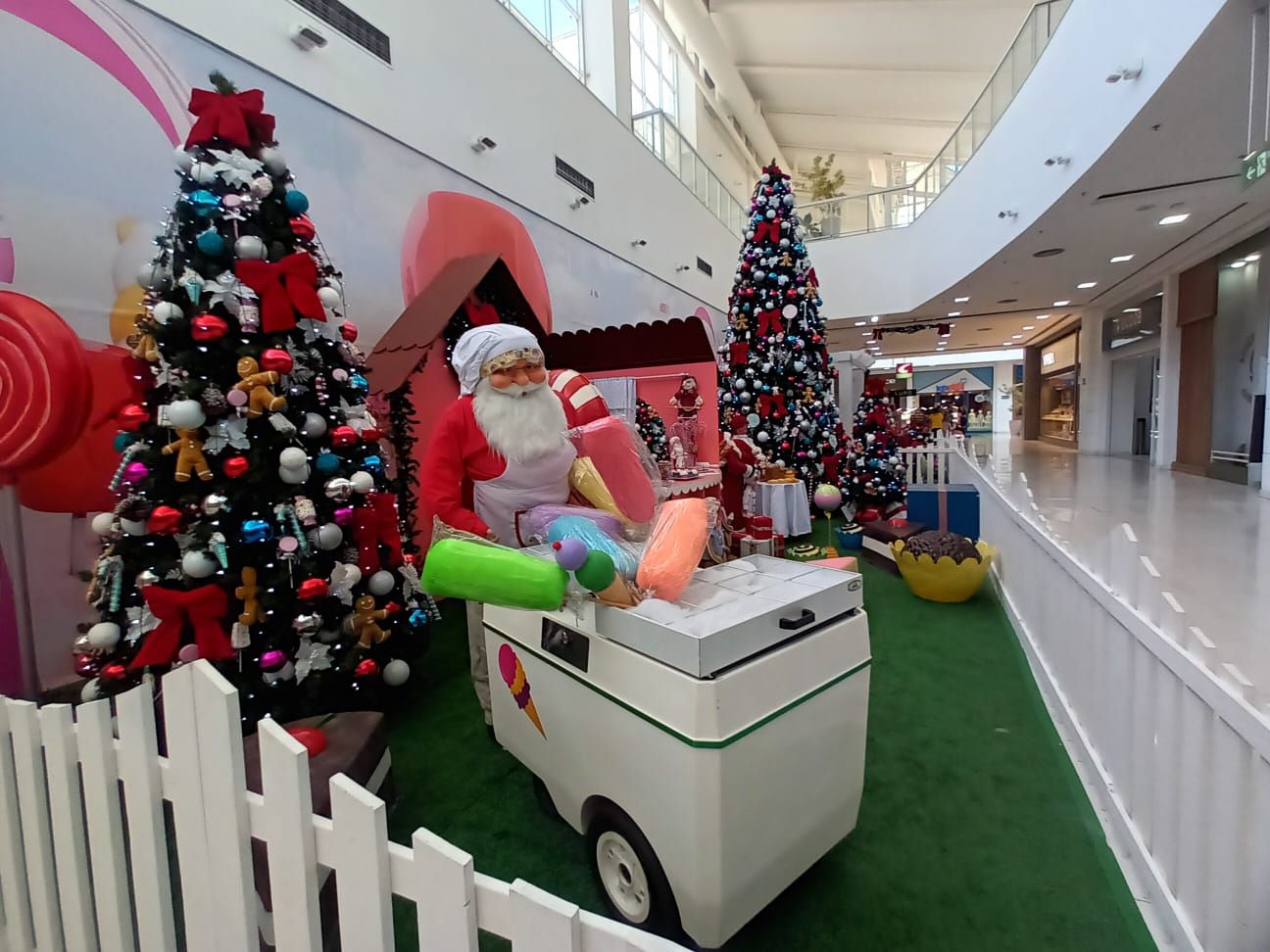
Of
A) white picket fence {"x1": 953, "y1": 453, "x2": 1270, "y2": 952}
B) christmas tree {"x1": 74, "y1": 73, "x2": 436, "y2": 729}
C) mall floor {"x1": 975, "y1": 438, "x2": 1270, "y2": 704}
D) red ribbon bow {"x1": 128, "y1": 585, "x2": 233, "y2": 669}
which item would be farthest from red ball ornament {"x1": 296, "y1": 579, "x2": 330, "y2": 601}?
mall floor {"x1": 975, "y1": 438, "x2": 1270, "y2": 704}

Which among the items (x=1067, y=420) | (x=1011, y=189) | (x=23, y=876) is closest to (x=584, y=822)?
(x=23, y=876)

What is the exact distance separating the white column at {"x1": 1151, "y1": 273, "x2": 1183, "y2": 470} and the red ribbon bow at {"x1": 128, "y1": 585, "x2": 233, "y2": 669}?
13.0 meters

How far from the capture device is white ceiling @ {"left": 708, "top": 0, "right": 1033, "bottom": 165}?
10703 millimetres

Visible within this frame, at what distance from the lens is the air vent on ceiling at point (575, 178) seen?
6.17 meters

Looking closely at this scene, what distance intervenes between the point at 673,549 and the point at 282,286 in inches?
74.0

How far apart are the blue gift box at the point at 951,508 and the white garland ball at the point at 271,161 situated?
5083mm

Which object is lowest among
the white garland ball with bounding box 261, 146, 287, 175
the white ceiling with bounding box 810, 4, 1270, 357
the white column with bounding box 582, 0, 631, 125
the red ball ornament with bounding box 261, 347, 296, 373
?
the red ball ornament with bounding box 261, 347, 296, 373

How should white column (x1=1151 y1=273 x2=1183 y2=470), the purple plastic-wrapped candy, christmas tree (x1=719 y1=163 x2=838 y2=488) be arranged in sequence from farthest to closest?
white column (x1=1151 y1=273 x2=1183 y2=470) → christmas tree (x1=719 y1=163 x2=838 y2=488) → the purple plastic-wrapped candy

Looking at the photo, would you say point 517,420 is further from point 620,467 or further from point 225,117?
point 225,117

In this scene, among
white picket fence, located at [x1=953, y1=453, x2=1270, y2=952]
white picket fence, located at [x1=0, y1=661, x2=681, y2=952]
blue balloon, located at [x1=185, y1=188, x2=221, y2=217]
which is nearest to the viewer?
white picket fence, located at [x1=0, y1=661, x2=681, y2=952]

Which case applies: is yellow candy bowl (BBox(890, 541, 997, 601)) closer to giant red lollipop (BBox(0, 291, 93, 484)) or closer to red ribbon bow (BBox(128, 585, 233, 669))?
red ribbon bow (BBox(128, 585, 233, 669))

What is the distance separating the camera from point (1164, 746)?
1462 mm

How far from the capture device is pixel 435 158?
4500 mm

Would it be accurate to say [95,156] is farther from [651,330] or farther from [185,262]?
[651,330]
